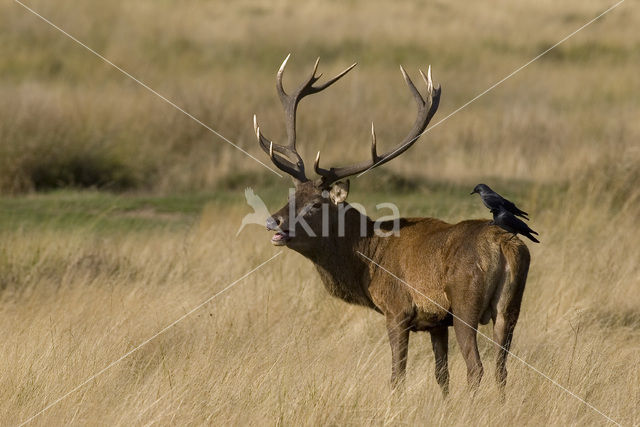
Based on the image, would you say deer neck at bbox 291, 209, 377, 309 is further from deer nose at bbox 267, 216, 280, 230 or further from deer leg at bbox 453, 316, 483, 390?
deer leg at bbox 453, 316, 483, 390

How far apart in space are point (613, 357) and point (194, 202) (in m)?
7.57

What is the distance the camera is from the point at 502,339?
6.59 m

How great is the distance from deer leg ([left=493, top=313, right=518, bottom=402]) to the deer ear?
148cm

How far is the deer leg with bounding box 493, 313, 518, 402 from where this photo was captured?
6.58 m

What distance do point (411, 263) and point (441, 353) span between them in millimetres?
632

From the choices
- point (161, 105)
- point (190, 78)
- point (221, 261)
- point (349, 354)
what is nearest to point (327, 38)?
point (190, 78)

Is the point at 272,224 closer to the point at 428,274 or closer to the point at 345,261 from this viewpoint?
the point at 345,261

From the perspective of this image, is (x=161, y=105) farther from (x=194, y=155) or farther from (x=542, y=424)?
(x=542, y=424)

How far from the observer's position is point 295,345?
302 inches

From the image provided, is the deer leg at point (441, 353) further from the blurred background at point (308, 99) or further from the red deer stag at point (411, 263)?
the blurred background at point (308, 99)

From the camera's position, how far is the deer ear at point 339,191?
754cm

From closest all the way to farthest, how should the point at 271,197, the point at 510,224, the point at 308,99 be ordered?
the point at 510,224
the point at 271,197
the point at 308,99

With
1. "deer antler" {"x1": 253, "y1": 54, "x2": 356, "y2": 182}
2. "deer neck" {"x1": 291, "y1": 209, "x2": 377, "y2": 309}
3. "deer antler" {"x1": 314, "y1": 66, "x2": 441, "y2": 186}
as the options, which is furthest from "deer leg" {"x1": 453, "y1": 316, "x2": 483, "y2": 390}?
"deer antler" {"x1": 253, "y1": 54, "x2": 356, "y2": 182}

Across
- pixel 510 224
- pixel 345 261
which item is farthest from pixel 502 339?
pixel 345 261
